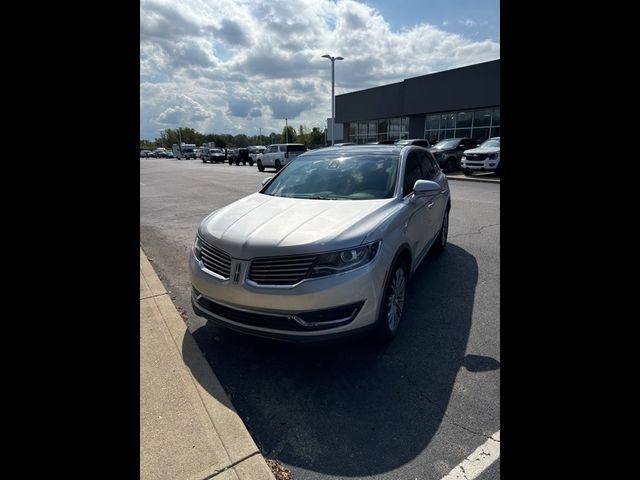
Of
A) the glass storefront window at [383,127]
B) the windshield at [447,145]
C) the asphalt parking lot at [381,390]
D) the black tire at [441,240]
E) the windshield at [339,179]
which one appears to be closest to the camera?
the asphalt parking lot at [381,390]

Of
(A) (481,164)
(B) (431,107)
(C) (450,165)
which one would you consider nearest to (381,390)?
(A) (481,164)

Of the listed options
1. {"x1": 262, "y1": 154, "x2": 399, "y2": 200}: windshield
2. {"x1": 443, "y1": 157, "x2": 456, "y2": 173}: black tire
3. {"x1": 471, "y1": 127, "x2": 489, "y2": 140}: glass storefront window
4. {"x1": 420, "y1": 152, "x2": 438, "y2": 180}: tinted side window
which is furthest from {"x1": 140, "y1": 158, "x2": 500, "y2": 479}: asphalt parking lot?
{"x1": 471, "y1": 127, "x2": 489, "y2": 140}: glass storefront window

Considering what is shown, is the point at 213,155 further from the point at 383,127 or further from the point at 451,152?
the point at 451,152

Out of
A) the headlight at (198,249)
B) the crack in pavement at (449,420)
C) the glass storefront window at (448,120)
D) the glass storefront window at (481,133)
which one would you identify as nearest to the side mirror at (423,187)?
the crack in pavement at (449,420)

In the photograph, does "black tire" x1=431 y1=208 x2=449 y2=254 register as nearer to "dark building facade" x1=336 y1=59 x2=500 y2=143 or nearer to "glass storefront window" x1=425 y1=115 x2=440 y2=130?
"dark building facade" x1=336 y1=59 x2=500 y2=143

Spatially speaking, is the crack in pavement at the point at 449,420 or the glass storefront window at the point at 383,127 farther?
the glass storefront window at the point at 383,127

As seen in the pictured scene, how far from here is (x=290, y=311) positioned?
2709mm

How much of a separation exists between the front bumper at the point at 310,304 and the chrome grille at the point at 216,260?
0.26 feet

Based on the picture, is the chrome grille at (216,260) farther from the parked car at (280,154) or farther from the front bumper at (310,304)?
the parked car at (280,154)

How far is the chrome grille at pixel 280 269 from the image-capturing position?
8.88ft

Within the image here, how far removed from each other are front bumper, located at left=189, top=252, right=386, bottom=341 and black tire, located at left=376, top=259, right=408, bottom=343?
0.44 feet

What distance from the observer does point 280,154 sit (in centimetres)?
2662
